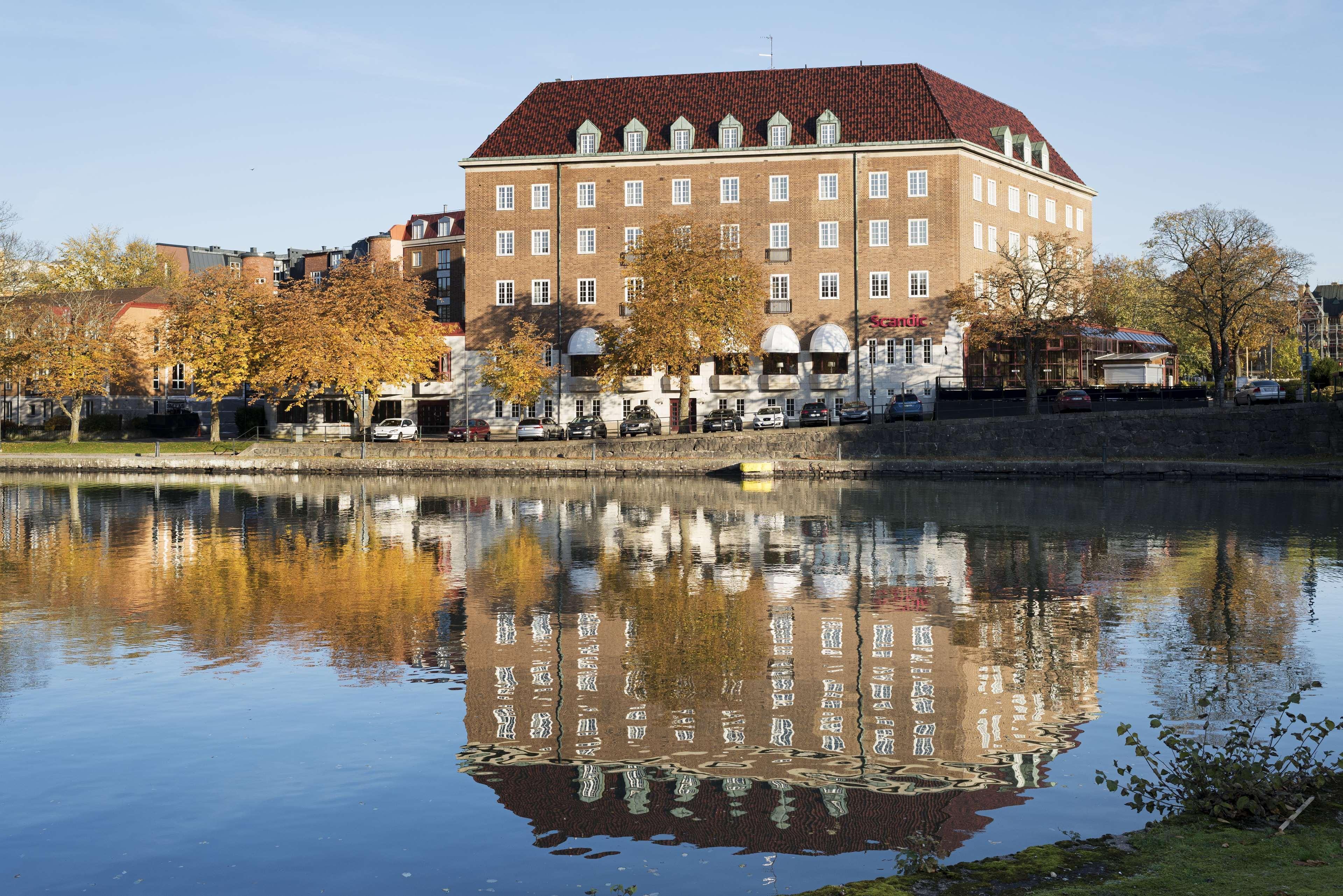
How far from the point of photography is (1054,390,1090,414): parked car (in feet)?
245

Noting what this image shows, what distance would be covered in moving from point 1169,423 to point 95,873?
6895 cm

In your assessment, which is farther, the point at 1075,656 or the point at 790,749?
the point at 1075,656

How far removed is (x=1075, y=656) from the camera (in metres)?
18.7

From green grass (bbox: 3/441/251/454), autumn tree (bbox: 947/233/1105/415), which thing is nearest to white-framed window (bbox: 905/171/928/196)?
autumn tree (bbox: 947/233/1105/415)

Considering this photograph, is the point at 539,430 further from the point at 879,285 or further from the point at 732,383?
the point at 879,285

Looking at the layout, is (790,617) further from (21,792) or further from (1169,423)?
(1169,423)

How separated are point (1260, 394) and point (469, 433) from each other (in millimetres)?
49808

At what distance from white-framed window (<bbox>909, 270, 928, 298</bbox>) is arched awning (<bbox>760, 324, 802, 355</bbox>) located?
8.92m

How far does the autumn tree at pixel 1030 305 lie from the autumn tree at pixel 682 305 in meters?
14.6

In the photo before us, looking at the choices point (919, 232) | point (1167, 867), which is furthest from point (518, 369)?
point (1167, 867)

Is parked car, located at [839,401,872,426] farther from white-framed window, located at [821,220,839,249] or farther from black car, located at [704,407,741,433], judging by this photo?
white-framed window, located at [821,220,839,249]

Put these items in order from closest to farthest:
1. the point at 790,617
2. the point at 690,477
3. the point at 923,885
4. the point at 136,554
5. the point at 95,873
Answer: the point at 923,885 < the point at 95,873 < the point at 790,617 < the point at 136,554 < the point at 690,477

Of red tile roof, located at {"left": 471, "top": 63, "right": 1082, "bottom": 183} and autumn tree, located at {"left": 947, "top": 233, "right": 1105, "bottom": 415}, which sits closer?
autumn tree, located at {"left": 947, "top": 233, "right": 1105, "bottom": 415}

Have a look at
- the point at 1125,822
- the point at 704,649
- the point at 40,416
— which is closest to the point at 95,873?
the point at 1125,822
